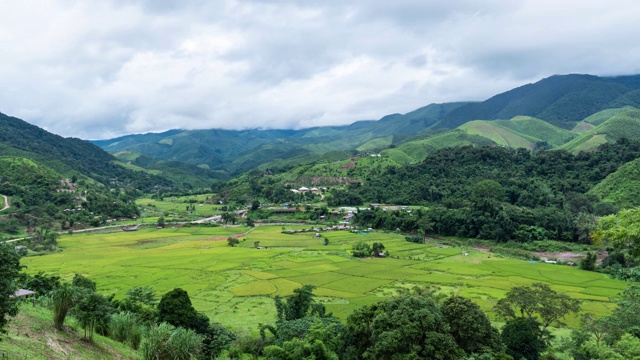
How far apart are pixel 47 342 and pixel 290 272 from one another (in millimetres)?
37036

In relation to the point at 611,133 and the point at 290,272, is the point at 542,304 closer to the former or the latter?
the point at 290,272

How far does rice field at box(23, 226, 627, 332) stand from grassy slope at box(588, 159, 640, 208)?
126 feet

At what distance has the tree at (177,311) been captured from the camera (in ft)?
91.1

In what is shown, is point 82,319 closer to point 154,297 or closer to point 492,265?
point 154,297

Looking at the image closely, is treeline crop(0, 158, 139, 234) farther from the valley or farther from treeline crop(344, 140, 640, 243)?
treeline crop(344, 140, 640, 243)

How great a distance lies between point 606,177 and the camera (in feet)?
323

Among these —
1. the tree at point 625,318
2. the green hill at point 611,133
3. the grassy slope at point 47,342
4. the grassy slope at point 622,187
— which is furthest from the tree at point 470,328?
the green hill at point 611,133

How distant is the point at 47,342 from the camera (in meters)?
17.9

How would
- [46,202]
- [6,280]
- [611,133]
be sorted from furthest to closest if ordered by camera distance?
[611,133]
[46,202]
[6,280]

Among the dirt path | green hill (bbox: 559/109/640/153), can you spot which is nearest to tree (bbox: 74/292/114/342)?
the dirt path

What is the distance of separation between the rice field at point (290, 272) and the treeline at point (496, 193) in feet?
38.0

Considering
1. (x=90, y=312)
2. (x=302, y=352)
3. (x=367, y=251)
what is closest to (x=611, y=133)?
(x=367, y=251)

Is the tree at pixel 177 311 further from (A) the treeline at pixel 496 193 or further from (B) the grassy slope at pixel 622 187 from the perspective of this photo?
(B) the grassy slope at pixel 622 187

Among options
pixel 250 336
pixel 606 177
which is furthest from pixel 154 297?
pixel 606 177
